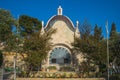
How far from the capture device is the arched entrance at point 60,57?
1694 inches

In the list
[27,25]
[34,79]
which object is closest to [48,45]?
[34,79]

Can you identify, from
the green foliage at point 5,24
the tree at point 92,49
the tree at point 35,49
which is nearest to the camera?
the green foliage at point 5,24

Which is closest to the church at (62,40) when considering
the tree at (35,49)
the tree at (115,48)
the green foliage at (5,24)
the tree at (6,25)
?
the tree at (115,48)

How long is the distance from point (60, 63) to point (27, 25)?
56.6 ft

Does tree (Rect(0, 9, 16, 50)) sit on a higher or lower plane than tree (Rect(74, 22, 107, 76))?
higher

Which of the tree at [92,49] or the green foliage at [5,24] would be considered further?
the tree at [92,49]

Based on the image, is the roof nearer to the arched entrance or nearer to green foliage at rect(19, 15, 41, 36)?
the arched entrance

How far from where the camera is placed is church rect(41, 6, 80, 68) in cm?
4300

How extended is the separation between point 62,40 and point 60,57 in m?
3.22

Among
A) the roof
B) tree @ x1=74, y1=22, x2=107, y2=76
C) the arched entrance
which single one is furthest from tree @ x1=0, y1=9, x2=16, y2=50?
the roof

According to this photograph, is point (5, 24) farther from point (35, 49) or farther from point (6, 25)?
point (35, 49)

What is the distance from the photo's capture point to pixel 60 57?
43.2 metres

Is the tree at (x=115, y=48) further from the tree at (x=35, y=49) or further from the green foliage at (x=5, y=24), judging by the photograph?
the green foliage at (x=5, y=24)

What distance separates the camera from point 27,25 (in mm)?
56250
